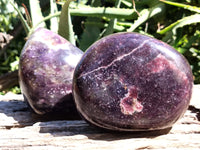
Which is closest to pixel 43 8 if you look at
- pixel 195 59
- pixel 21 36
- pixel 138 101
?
pixel 21 36

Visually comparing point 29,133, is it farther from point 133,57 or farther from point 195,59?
point 195,59

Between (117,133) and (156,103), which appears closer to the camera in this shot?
(156,103)

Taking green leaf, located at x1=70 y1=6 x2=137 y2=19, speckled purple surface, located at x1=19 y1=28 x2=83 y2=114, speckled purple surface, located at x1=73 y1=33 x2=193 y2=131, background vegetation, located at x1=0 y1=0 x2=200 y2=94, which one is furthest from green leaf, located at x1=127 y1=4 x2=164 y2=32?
speckled purple surface, located at x1=73 y1=33 x2=193 y2=131

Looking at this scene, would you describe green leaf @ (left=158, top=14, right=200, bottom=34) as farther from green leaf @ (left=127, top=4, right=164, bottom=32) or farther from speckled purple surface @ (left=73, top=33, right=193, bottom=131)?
speckled purple surface @ (left=73, top=33, right=193, bottom=131)

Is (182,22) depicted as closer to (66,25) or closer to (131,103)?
(66,25)

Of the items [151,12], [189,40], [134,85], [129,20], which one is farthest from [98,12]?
[134,85]

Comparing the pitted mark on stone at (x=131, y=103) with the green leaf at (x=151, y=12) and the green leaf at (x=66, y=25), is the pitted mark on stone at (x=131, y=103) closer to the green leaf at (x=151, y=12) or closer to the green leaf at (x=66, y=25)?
the green leaf at (x=66, y=25)
